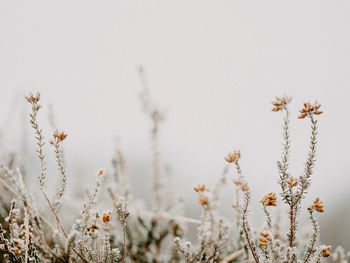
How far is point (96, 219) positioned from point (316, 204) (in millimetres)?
1073

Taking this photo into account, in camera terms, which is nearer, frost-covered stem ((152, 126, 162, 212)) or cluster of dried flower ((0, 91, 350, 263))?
cluster of dried flower ((0, 91, 350, 263))

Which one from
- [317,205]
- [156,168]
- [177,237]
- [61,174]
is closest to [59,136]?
[61,174]

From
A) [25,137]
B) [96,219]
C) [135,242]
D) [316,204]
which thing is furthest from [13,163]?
[316,204]

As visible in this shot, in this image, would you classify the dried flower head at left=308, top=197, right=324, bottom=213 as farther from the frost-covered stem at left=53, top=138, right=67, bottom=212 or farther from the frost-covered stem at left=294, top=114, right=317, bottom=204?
the frost-covered stem at left=53, top=138, right=67, bottom=212

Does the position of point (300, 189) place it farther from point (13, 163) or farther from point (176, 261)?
point (13, 163)

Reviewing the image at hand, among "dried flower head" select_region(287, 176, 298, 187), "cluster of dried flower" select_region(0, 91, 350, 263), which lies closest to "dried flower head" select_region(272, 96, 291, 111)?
"cluster of dried flower" select_region(0, 91, 350, 263)

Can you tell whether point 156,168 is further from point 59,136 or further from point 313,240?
point 313,240

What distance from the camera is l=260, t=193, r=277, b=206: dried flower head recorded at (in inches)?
49.2

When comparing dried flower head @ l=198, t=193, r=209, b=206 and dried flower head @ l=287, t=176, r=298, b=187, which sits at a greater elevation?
dried flower head @ l=287, t=176, r=298, b=187

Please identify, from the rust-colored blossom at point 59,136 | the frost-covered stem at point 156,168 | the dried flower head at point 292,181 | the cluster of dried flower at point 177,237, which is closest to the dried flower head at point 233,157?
the cluster of dried flower at point 177,237

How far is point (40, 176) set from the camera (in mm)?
1301

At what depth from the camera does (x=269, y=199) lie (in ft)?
4.13

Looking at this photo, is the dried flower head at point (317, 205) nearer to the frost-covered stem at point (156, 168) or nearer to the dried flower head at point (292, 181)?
the dried flower head at point (292, 181)

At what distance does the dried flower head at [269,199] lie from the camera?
4.10 feet
